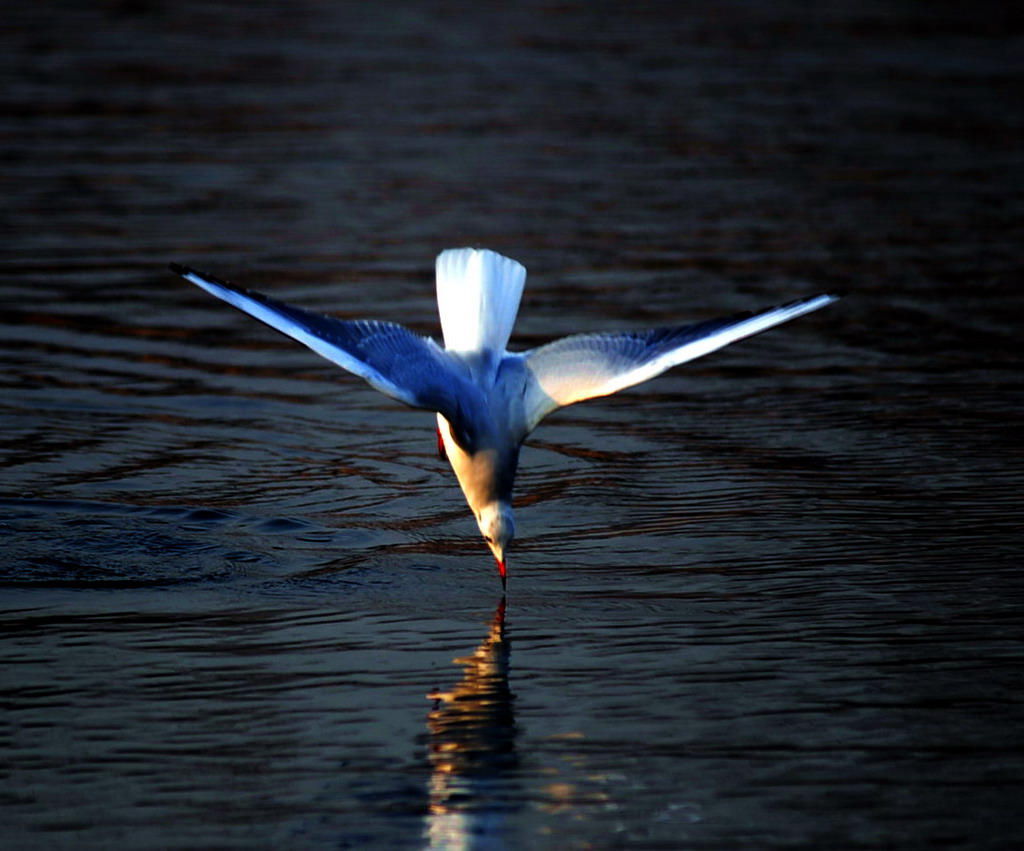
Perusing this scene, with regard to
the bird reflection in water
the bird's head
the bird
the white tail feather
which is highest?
the white tail feather

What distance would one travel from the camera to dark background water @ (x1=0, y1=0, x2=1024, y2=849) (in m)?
4.91

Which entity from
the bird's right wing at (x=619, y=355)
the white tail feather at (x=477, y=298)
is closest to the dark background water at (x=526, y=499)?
the bird's right wing at (x=619, y=355)

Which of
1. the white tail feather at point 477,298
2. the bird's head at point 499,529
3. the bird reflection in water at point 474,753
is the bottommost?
the bird reflection in water at point 474,753

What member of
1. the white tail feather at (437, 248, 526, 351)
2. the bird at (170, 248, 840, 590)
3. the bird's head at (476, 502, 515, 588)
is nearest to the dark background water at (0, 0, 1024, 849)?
A: the bird's head at (476, 502, 515, 588)

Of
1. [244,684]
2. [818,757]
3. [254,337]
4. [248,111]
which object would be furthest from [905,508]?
[248,111]

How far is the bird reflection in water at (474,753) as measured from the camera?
181 inches

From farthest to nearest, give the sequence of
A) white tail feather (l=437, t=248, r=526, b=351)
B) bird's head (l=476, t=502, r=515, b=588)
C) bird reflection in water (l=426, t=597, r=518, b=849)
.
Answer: white tail feather (l=437, t=248, r=526, b=351), bird's head (l=476, t=502, r=515, b=588), bird reflection in water (l=426, t=597, r=518, b=849)

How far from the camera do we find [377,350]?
6262 millimetres

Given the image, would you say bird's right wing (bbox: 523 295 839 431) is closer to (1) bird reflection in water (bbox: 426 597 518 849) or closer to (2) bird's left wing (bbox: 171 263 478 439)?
(2) bird's left wing (bbox: 171 263 478 439)

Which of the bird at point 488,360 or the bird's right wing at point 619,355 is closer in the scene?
the bird at point 488,360

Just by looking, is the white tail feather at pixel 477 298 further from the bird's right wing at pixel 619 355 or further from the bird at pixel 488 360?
the bird's right wing at pixel 619 355

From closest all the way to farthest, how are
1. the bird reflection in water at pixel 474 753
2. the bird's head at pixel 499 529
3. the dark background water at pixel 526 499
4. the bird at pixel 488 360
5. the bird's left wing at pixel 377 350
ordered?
the bird reflection in water at pixel 474 753 → the dark background water at pixel 526 499 → the bird's left wing at pixel 377 350 → the bird at pixel 488 360 → the bird's head at pixel 499 529

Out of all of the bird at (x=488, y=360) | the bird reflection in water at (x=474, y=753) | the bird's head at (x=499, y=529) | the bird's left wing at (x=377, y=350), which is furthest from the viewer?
the bird's head at (x=499, y=529)

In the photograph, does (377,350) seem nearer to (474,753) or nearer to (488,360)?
(488,360)
